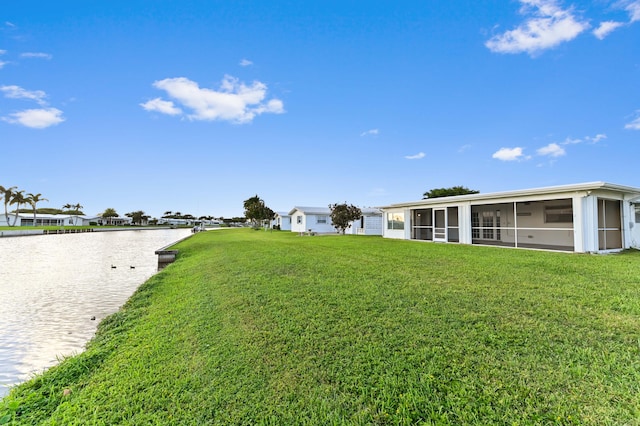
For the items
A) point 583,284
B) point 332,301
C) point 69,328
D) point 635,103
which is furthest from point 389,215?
point 69,328

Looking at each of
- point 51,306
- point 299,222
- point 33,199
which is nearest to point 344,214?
point 299,222

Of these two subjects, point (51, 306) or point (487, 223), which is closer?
point (51, 306)

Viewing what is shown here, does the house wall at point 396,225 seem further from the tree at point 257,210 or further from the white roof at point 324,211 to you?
the tree at point 257,210

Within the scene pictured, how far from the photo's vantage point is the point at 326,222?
34406 millimetres

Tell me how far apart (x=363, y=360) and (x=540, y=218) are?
1620 centimetres

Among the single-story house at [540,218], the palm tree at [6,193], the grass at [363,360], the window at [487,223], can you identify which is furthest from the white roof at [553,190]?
the palm tree at [6,193]

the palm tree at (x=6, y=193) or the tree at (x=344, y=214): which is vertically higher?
the palm tree at (x=6, y=193)

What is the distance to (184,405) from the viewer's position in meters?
2.71

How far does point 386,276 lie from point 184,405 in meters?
5.23

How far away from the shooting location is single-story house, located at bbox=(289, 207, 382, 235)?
101 feet

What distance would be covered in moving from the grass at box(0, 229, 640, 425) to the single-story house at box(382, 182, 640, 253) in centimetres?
613

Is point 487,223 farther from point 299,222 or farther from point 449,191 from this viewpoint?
point 449,191

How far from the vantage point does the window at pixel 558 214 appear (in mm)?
13922

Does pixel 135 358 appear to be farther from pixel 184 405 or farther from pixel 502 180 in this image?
pixel 502 180
